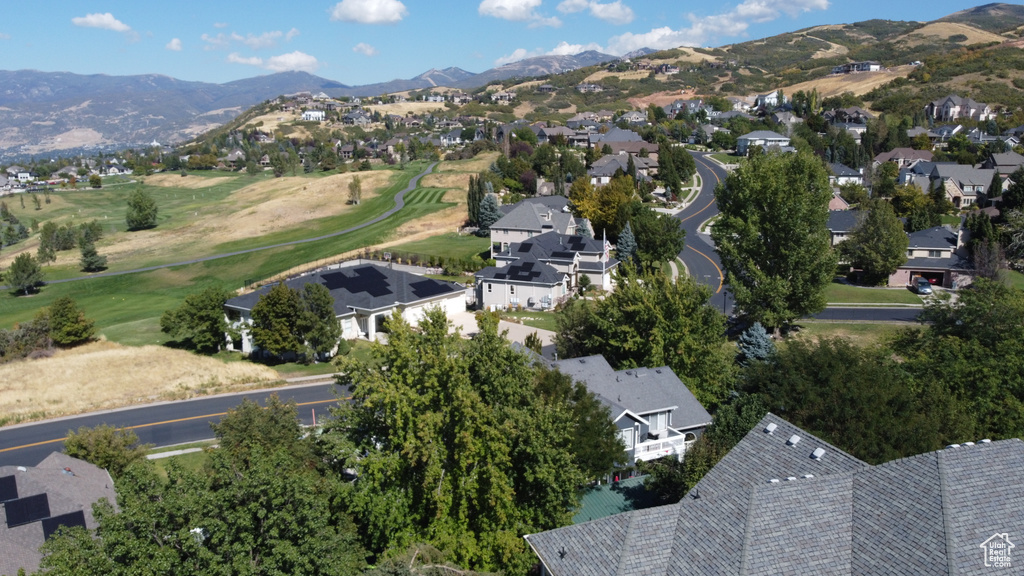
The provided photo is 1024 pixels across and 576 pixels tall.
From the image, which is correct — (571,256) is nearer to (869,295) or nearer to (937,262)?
(869,295)

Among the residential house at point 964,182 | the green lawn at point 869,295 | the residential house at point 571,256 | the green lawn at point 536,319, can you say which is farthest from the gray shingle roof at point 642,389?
the residential house at point 964,182

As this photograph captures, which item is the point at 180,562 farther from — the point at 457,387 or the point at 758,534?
the point at 758,534

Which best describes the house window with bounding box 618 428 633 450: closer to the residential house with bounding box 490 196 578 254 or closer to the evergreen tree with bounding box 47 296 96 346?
the residential house with bounding box 490 196 578 254

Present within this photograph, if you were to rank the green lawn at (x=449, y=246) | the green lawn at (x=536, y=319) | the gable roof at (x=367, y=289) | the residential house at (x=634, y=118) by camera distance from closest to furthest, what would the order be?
the gable roof at (x=367, y=289), the green lawn at (x=536, y=319), the green lawn at (x=449, y=246), the residential house at (x=634, y=118)

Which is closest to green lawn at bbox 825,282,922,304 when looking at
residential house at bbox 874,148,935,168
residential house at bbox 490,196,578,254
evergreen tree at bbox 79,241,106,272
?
residential house at bbox 490,196,578,254

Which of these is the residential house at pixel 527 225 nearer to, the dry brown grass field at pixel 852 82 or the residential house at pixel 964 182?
the residential house at pixel 964 182

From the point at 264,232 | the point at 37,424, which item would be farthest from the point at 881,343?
the point at 264,232
